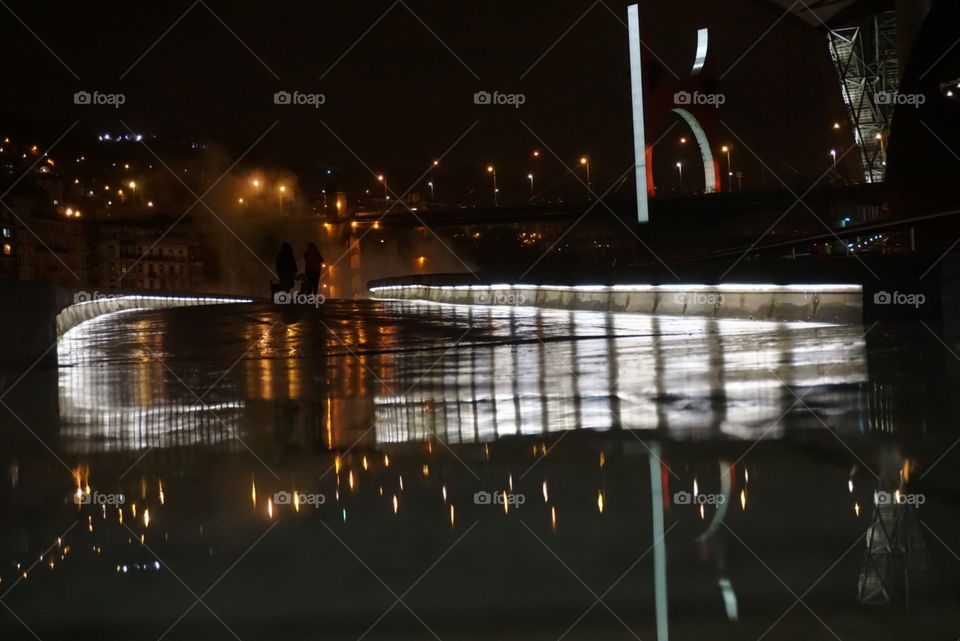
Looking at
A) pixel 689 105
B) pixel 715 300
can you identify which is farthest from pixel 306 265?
pixel 689 105

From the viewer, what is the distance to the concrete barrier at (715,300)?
20.9m

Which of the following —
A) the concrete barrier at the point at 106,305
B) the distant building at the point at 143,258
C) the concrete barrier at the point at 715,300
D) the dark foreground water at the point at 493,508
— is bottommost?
the dark foreground water at the point at 493,508

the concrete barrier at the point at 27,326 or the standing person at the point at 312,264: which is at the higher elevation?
the standing person at the point at 312,264

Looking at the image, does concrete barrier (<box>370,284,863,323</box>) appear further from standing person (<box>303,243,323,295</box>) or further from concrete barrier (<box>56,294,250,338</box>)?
concrete barrier (<box>56,294,250,338</box>)

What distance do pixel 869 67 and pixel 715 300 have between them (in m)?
95.1

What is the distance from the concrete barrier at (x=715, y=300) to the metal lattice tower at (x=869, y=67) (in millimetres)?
71362

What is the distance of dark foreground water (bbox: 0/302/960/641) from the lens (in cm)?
375

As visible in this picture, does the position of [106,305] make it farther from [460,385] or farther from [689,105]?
[689,105]

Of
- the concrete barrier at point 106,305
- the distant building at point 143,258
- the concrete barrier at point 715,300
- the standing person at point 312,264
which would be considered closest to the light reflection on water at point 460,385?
the concrete barrier at point 715,300

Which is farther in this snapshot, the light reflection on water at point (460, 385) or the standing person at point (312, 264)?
the standing person at point (312, 264)

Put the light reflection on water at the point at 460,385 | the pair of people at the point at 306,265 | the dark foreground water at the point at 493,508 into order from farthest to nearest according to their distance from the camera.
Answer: the pair of people at the point at 306,265
the light reflection on water at the point at 460,385
the dark foreground water at the point at 493,508

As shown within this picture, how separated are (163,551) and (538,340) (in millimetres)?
13421

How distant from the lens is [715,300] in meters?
25.4

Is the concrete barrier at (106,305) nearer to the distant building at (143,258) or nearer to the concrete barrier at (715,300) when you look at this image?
the concrete barrier at (715,300)
